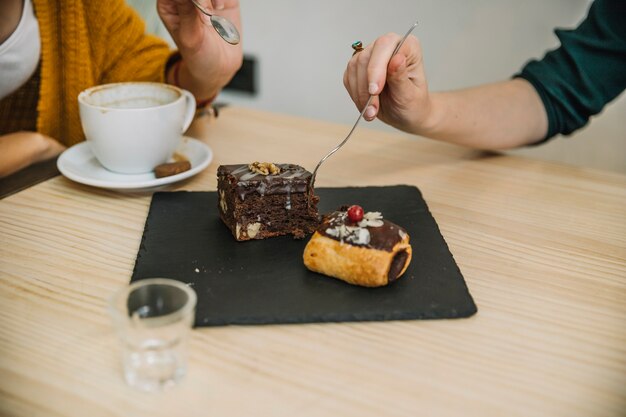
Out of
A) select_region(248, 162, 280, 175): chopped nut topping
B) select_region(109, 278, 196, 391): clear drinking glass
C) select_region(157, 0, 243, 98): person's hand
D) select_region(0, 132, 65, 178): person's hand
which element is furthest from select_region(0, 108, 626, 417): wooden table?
select_region(157, 0, 243, 98): person's hand

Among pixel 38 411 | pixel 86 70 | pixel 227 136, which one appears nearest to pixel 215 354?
pixel 38 411

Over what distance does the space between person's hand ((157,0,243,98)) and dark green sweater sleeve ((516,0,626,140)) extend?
76 cm

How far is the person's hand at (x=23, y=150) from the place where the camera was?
Answer: 120 cm

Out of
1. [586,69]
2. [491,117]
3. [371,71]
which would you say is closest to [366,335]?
[371,71]

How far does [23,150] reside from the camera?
4.01ft

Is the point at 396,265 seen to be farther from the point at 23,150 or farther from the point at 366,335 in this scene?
the point at 23,150

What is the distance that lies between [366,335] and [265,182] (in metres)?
0.34

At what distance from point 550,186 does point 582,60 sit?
346 millimetres

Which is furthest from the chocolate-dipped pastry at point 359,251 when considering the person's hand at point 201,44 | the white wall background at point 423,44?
the white wall background at point 423,44

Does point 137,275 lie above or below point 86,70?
below

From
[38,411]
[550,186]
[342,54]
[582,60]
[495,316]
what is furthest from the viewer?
[342,54]

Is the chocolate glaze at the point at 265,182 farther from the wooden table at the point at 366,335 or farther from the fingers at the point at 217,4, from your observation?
the fingers at the point at 217,4

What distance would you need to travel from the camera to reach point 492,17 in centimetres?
201

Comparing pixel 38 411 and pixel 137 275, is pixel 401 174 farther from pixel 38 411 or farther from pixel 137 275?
pixel 38 411
